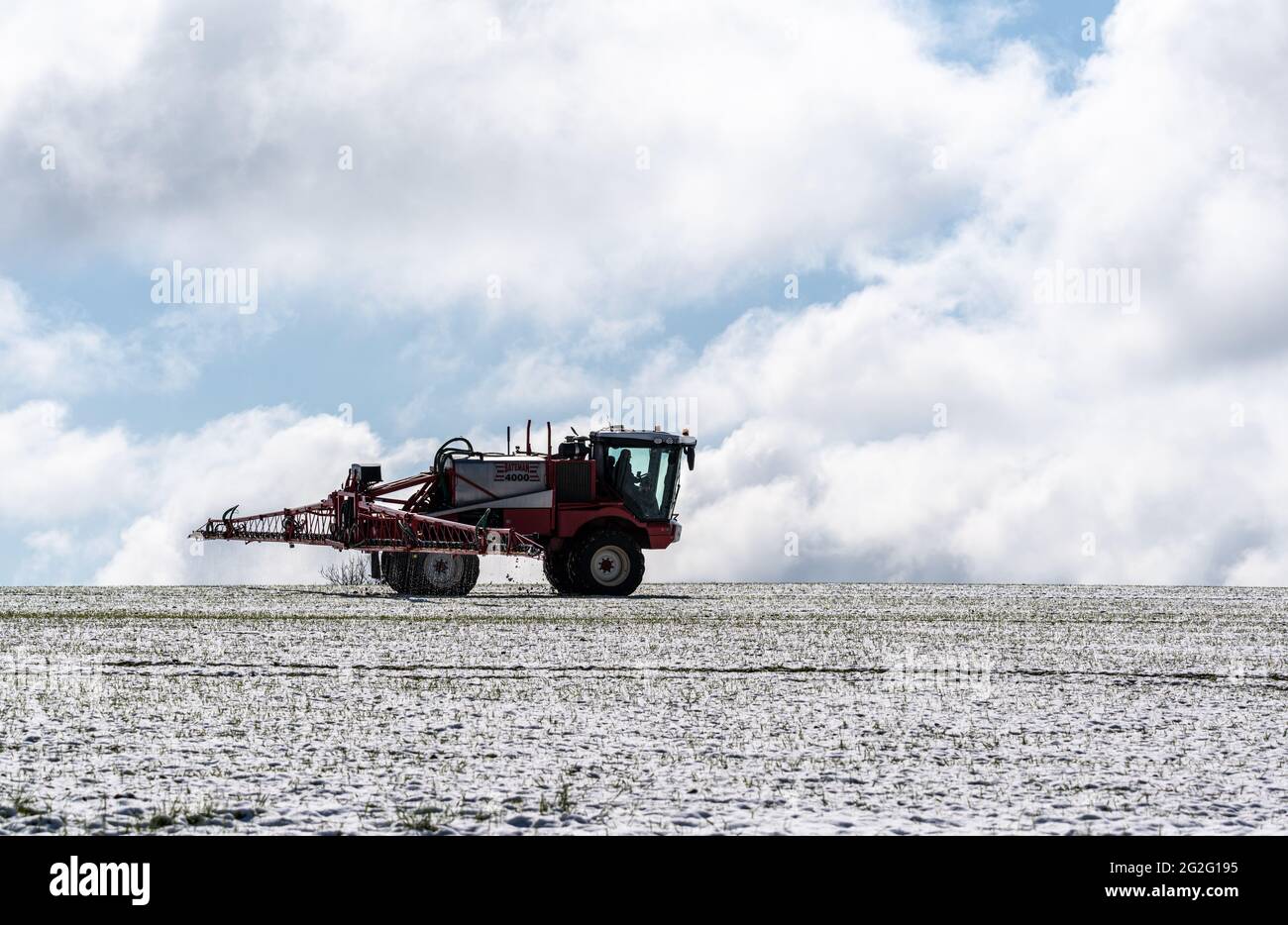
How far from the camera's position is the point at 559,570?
2895 centimetres

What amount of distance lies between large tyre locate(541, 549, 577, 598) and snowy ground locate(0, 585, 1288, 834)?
10795 mm

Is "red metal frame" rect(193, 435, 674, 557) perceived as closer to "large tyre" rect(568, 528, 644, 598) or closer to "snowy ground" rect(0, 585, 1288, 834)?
"large tyre" rect(568, 528, 644, 598)

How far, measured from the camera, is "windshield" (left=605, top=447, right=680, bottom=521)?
29078 mm

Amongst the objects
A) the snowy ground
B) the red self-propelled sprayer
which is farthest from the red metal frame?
the snowy ground

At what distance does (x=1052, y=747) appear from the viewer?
816 centimetres

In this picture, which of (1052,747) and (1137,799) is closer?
(1137,799)

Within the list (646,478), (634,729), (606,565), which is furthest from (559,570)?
(634,729)

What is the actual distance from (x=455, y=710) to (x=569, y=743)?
64.5 inches

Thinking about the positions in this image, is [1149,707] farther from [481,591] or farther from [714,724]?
[481,591]

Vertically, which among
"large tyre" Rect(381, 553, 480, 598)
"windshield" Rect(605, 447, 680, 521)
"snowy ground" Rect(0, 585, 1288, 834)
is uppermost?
"windshield" Rect(605, 447, 680, 521)

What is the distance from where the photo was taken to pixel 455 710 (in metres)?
9.51
